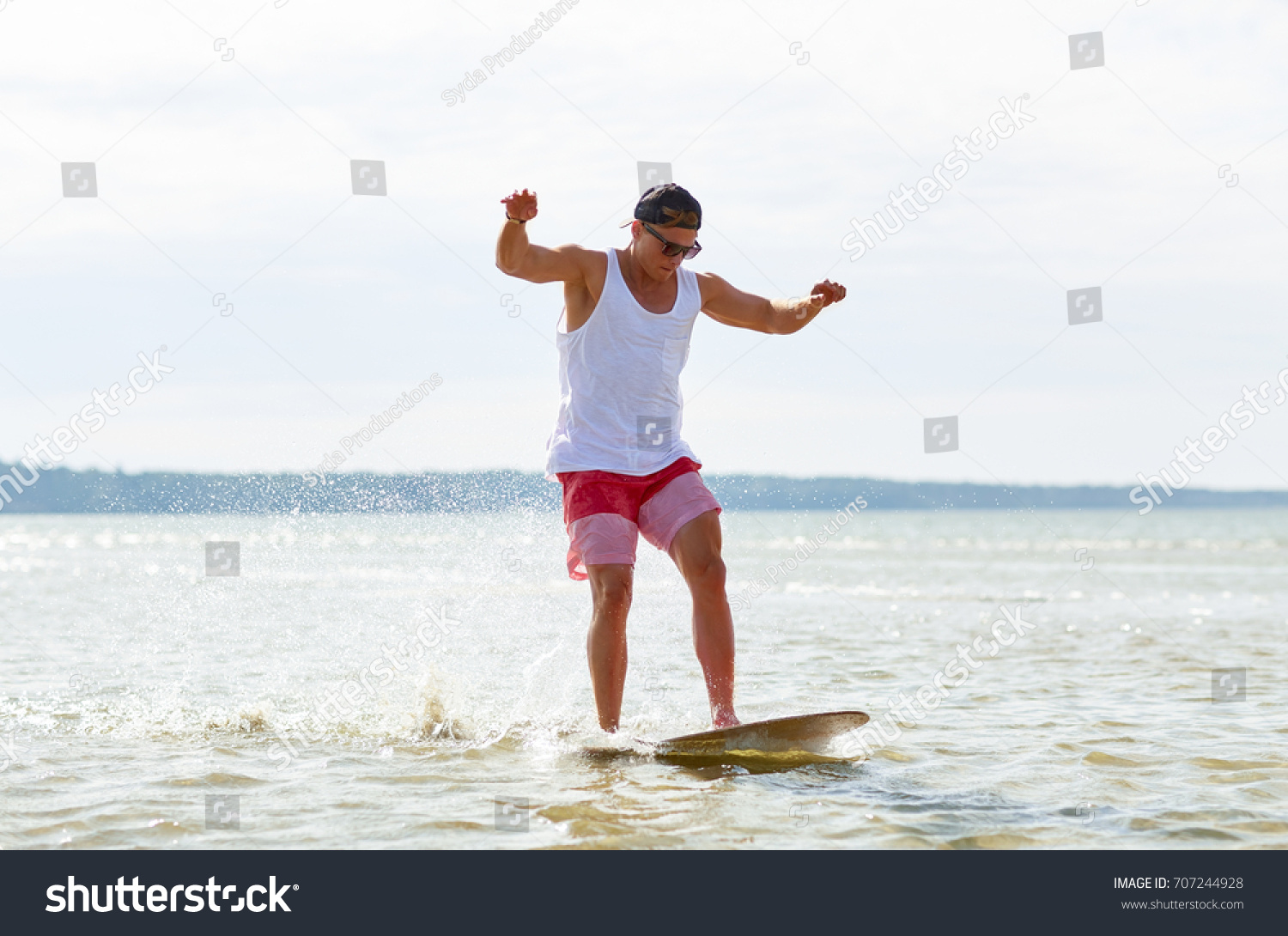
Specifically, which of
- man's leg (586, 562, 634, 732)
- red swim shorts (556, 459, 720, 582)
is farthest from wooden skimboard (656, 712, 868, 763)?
red swim shorts (556, 459, 720, 582)

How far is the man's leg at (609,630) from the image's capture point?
480 centimetres

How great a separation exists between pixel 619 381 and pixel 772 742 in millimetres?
1579

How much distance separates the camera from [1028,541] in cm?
4334

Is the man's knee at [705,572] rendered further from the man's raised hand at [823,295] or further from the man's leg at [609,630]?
the man's raised hand at [823,295]

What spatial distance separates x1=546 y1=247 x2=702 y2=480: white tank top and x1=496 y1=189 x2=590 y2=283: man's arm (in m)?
0.16

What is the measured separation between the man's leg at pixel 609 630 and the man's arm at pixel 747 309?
47.1 inches

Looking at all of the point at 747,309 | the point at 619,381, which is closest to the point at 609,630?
the point at 619,381

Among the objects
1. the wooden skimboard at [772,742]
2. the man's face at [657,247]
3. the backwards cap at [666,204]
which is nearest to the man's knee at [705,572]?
the wooden skimboard at [772,742]

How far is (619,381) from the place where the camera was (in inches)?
189

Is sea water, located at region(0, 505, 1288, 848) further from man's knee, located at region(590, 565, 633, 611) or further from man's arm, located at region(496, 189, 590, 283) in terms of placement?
man's arm, located at region(496, 189, 590, 283)

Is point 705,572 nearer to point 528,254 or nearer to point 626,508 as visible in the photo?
point 626,508

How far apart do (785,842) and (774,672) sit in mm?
4047
